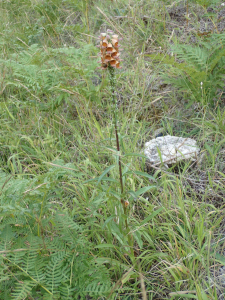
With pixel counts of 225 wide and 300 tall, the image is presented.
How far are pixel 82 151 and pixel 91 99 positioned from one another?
65 centimetres

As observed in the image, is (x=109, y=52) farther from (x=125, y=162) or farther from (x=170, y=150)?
(x=170, y=150)

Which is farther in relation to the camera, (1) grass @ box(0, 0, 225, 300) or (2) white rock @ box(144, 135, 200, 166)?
(2) white rock @ box(144, 135, 200, 166)

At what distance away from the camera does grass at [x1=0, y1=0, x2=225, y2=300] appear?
4.88 feet

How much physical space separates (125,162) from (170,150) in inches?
16.0

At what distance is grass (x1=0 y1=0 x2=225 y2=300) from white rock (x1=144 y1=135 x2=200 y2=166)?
80mm

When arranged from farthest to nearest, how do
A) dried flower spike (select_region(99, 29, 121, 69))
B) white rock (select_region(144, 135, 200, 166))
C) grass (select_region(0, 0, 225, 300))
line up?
white rock (select_region(144, 135, 200, 166)), grass (select_region(0, 0, 225, 300)), dried flower spike (select_region(99, 29, 121, 69))

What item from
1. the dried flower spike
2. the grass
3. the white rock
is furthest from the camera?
the white rock

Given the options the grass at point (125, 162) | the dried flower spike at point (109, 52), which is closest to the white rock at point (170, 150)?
the grass at point (125, 162)

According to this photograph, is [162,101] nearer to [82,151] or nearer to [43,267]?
[82,151]

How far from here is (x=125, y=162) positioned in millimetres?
2139

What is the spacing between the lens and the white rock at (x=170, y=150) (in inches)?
83.4

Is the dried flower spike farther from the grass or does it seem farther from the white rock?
the white rock

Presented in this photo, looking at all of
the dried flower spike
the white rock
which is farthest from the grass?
the dried flower spike

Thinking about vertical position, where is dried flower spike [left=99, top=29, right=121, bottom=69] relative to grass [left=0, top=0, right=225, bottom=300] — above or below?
above
